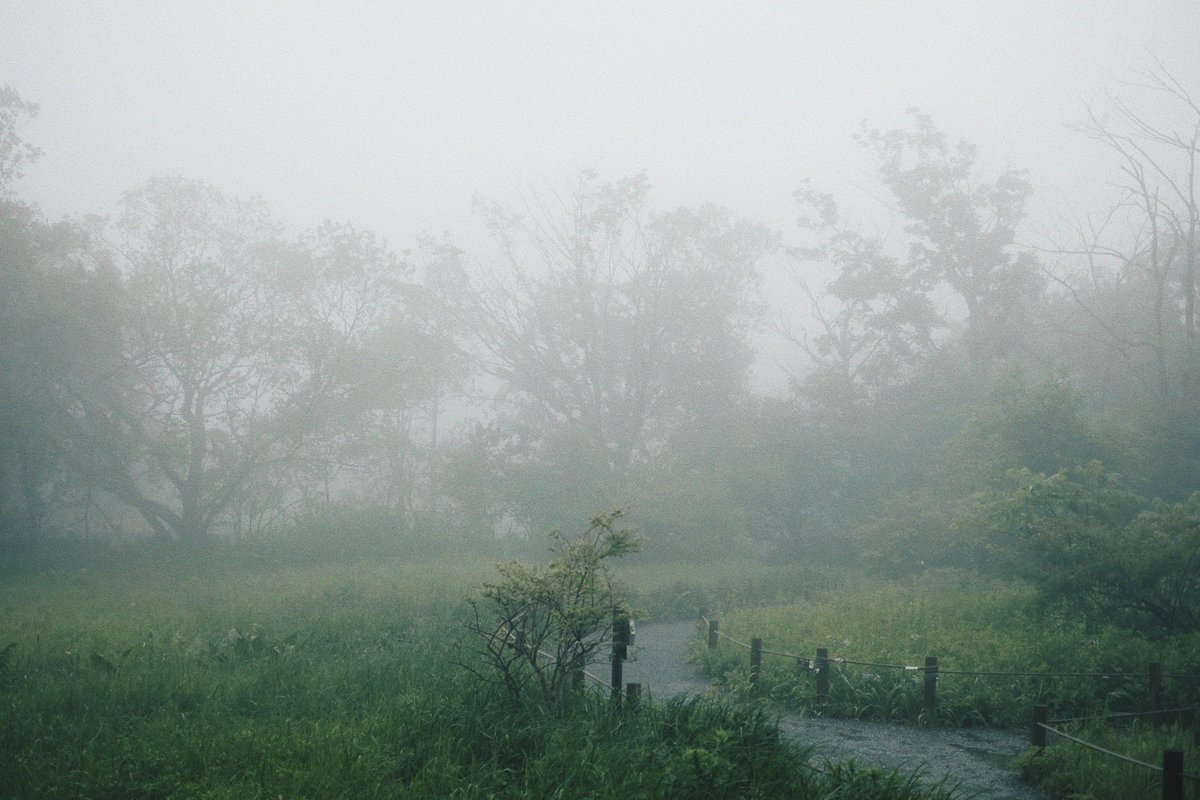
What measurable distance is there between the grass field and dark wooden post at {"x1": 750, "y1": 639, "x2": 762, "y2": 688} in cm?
457

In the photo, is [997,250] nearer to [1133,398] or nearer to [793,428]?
[1133,398]

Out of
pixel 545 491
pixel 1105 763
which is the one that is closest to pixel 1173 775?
pixel 1105 763

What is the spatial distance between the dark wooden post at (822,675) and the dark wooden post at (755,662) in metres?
1.02

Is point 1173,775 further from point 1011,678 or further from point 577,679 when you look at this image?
point 1011,678

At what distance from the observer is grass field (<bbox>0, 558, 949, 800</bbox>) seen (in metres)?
5.78

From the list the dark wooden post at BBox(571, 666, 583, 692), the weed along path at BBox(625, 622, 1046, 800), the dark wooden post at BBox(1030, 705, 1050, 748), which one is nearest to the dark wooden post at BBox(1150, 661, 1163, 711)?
the weed along path at BBox(625, 622, 1046, 800)

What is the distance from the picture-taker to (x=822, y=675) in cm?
1120

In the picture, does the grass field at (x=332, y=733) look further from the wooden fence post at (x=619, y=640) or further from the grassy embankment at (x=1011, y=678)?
the grassy embankment at (x=1011, y=678)

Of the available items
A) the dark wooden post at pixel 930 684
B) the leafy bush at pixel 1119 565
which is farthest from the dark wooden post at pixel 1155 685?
the leafy bush at pixel 1119 565

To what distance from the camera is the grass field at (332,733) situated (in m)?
5.78

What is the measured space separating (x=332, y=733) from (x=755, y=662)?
720 centimetres

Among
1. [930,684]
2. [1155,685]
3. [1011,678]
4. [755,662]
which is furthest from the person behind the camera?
[755,662]

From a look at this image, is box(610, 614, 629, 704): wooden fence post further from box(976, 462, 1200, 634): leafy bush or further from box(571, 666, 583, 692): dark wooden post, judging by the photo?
box(976, 462, 1200, 634): leafy bush

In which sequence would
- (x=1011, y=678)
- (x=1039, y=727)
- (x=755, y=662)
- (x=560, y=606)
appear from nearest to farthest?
(x=560, y=606), (x=1039, y=727), (x=1011, y=678), (x=755, y=662)
